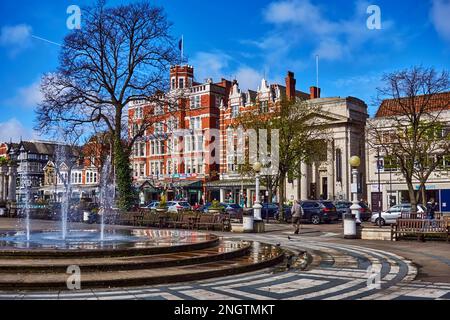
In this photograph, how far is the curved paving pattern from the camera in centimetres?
887

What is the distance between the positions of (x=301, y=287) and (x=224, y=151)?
57584mm

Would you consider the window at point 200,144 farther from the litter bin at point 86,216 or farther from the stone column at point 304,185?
the litter bin at point 86,216

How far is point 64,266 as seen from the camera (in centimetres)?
1073

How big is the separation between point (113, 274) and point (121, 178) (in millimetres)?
25650

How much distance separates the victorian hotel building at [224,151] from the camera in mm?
59312

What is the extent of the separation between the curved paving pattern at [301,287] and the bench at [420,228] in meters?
7.58

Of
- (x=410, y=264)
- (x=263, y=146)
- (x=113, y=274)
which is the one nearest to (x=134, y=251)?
(x=113, y=274)

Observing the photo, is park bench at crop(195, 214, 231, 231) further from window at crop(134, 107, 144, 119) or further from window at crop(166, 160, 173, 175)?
window at crop(134, 107, 144, 119)

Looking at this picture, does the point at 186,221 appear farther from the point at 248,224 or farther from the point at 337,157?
the point at 337,157

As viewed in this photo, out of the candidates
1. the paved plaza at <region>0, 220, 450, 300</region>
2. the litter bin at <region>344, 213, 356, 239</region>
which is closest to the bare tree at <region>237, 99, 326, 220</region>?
the litter bin at <region>344, 213, 356, 239</region>

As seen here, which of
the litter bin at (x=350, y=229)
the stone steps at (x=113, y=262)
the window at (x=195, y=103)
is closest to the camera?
the stone steps at (x=113, y=262)

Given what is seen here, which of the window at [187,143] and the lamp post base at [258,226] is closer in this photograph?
the lamp post base at [258,226]

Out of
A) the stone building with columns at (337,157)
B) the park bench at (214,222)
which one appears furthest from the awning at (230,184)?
the park bench at (214,222)

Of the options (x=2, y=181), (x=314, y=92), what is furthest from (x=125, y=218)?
(x=2, y=181)
